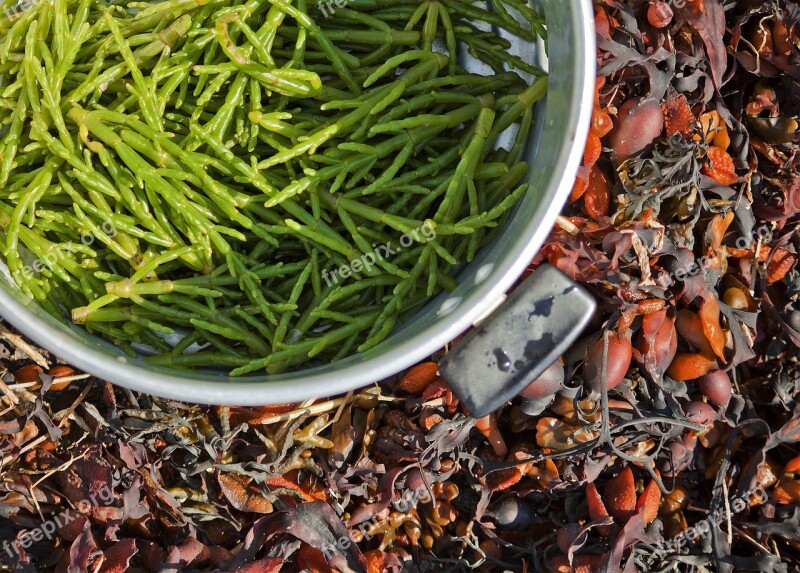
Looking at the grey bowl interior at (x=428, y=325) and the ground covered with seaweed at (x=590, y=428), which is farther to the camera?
the ground covered with seaweed at (x=590, y=428)

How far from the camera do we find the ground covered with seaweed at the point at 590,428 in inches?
81.9

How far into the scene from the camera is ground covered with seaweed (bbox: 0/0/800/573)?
2080 millimetres

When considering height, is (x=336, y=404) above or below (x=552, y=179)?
below

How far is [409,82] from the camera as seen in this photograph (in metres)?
1.99

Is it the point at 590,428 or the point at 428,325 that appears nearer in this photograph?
the point at 428,325

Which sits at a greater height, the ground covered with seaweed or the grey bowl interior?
the grey bowl interior

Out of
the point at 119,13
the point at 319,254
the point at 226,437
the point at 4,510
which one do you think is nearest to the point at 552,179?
the point at 319,254

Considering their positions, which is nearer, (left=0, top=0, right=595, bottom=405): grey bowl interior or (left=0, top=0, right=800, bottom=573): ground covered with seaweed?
(left=0, top=0, right=595, bottom=405): grey bowl interior

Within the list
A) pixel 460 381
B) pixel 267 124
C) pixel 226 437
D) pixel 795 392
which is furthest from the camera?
pixel 795 392

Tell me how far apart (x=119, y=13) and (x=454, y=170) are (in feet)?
3.44

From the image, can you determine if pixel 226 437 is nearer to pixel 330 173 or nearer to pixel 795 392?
pixel 330 173

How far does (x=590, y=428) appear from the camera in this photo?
211 cm

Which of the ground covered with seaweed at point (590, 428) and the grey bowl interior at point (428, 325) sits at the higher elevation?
the grey bowl interior at point (428, 325)

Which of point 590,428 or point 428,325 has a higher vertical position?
point 428,325
